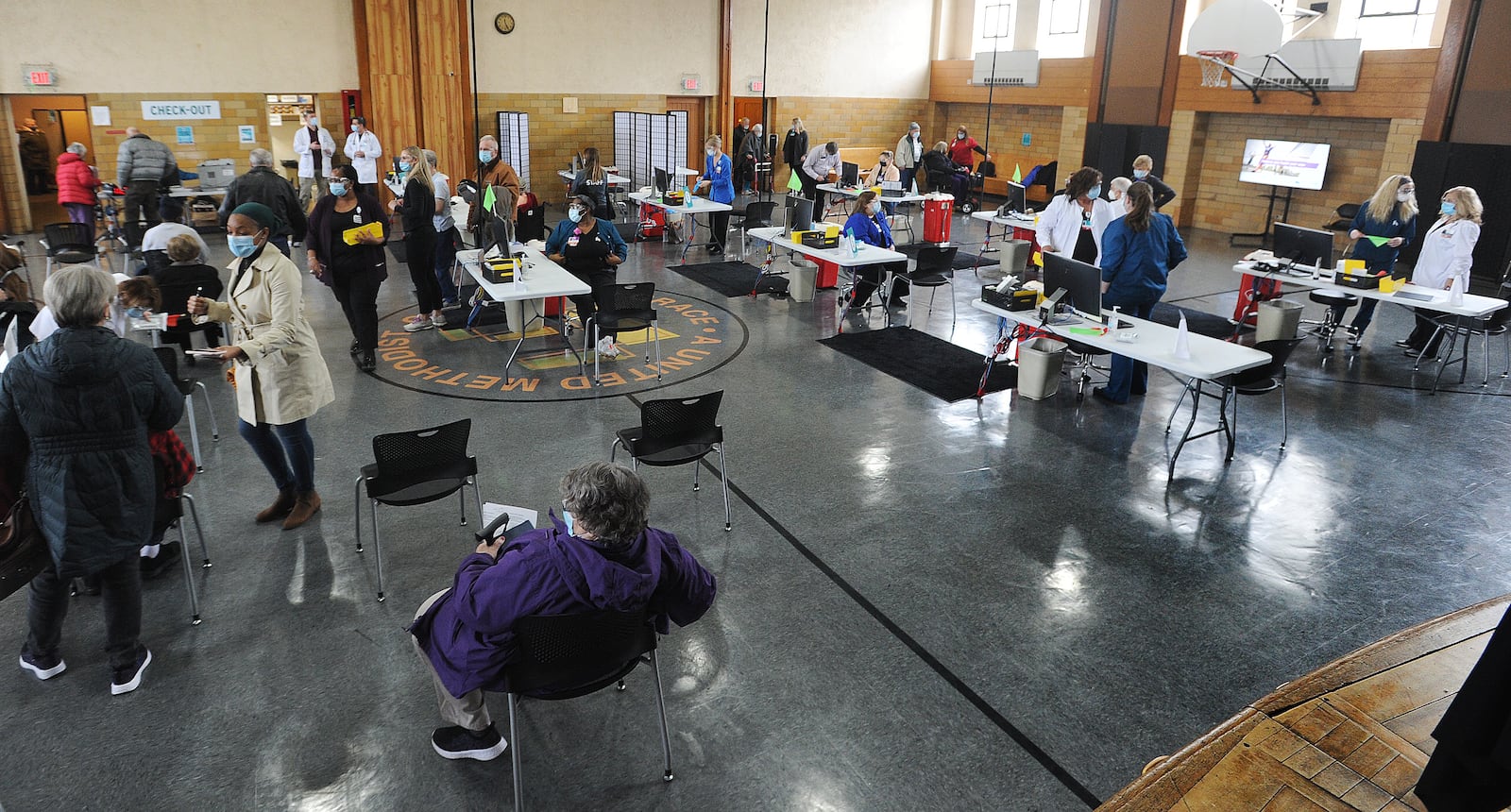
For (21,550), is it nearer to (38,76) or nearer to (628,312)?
(628,312)

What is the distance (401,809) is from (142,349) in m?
1.90

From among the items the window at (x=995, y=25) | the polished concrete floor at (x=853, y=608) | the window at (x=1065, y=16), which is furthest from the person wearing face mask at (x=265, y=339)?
the window at (x=1065, y=16)

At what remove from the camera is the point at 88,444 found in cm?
307

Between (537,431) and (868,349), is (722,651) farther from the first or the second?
(868,349)

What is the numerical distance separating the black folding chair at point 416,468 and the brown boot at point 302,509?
0.59m

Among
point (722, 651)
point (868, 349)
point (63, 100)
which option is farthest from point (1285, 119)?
point (63, 100)

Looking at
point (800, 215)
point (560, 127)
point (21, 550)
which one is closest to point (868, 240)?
point (800, 215)

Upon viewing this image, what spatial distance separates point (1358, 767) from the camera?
1.96m

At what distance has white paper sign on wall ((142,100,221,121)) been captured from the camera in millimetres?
12625

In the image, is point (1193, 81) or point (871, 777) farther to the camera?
point (1193, 81)

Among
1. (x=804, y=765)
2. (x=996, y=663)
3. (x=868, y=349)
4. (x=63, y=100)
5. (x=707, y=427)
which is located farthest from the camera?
(x=63, y=100)

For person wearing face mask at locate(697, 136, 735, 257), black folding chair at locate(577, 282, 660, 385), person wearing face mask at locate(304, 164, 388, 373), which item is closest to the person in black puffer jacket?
person wearing face mask at locate(304, 164, 388, 373)

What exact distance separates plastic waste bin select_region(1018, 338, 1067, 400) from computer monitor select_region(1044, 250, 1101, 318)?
1.75 ft

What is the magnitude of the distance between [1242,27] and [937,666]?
18.6ft
